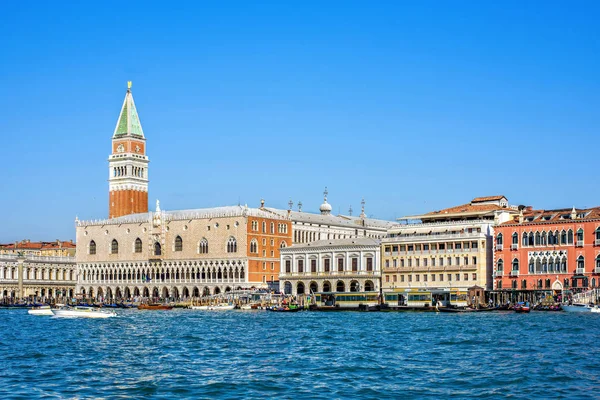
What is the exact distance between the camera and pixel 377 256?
292 ft

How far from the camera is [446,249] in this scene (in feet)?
273

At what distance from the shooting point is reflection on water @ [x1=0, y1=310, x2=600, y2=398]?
27672 mm

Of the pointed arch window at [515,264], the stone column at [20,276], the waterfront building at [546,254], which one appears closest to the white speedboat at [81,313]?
the waterfront building at [546,254]

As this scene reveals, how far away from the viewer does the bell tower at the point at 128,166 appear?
120 meters

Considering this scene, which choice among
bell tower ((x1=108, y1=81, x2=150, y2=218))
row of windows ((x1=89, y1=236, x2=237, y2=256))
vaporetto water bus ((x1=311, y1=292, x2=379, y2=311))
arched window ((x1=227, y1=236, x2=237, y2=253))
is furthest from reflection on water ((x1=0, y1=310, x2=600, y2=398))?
bell tower ((x1=108, y1=81, x2=150, y2=218))

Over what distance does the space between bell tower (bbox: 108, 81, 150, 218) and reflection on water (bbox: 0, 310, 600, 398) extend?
66490mm

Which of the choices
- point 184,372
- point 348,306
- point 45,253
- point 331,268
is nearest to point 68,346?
point 184,372

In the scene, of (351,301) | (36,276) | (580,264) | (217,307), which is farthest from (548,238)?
(36,276)

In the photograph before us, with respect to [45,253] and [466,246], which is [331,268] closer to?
[466,246]

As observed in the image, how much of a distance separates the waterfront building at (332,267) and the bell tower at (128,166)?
103 feet

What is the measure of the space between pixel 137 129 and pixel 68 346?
82.9 meters

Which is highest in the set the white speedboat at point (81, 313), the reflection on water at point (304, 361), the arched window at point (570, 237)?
the arched window at point (570, 237)

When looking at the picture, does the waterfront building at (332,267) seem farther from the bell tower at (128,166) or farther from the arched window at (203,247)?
the bell tower at (128,166)

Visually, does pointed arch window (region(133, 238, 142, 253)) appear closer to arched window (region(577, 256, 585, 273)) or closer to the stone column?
the stone column
